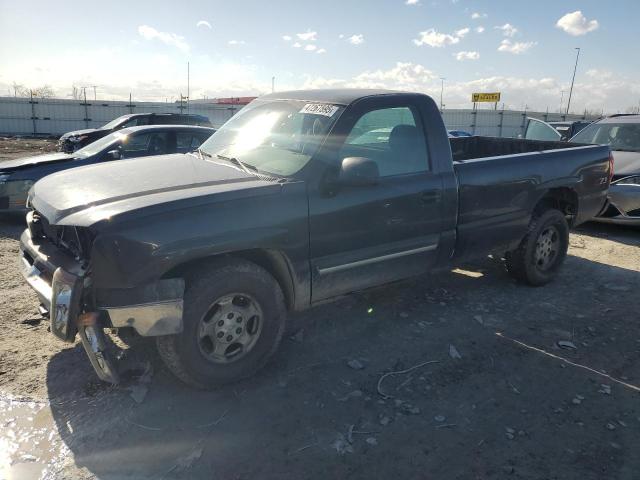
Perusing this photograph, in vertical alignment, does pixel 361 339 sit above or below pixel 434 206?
below

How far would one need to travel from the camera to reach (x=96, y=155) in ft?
25.0

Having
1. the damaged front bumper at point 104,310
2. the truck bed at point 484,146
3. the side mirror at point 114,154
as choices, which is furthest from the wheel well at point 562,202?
the side mirror at point 114,154

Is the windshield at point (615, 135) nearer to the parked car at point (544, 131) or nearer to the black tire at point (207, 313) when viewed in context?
the parked car at point (544, 131)

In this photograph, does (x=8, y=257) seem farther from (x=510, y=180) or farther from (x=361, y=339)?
(x=510, y=180)

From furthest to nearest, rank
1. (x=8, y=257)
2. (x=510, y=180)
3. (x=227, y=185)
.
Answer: (x=8, y=257), (x=510, y=180), (x=227, y=185)

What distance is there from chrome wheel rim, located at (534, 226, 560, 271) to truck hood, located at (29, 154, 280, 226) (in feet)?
11.1

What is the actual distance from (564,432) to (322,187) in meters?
2.16

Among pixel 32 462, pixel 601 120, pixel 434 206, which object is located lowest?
pixel 32 462

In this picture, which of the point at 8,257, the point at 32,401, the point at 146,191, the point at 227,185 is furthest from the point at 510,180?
the point at 8,257

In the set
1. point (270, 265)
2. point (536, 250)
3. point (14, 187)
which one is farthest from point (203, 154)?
point (14, 187)

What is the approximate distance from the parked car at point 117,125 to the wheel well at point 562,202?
36.2 ft

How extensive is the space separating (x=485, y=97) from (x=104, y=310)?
175ft

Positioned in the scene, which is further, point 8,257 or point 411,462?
point 8,257

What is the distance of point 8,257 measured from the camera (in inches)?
231
